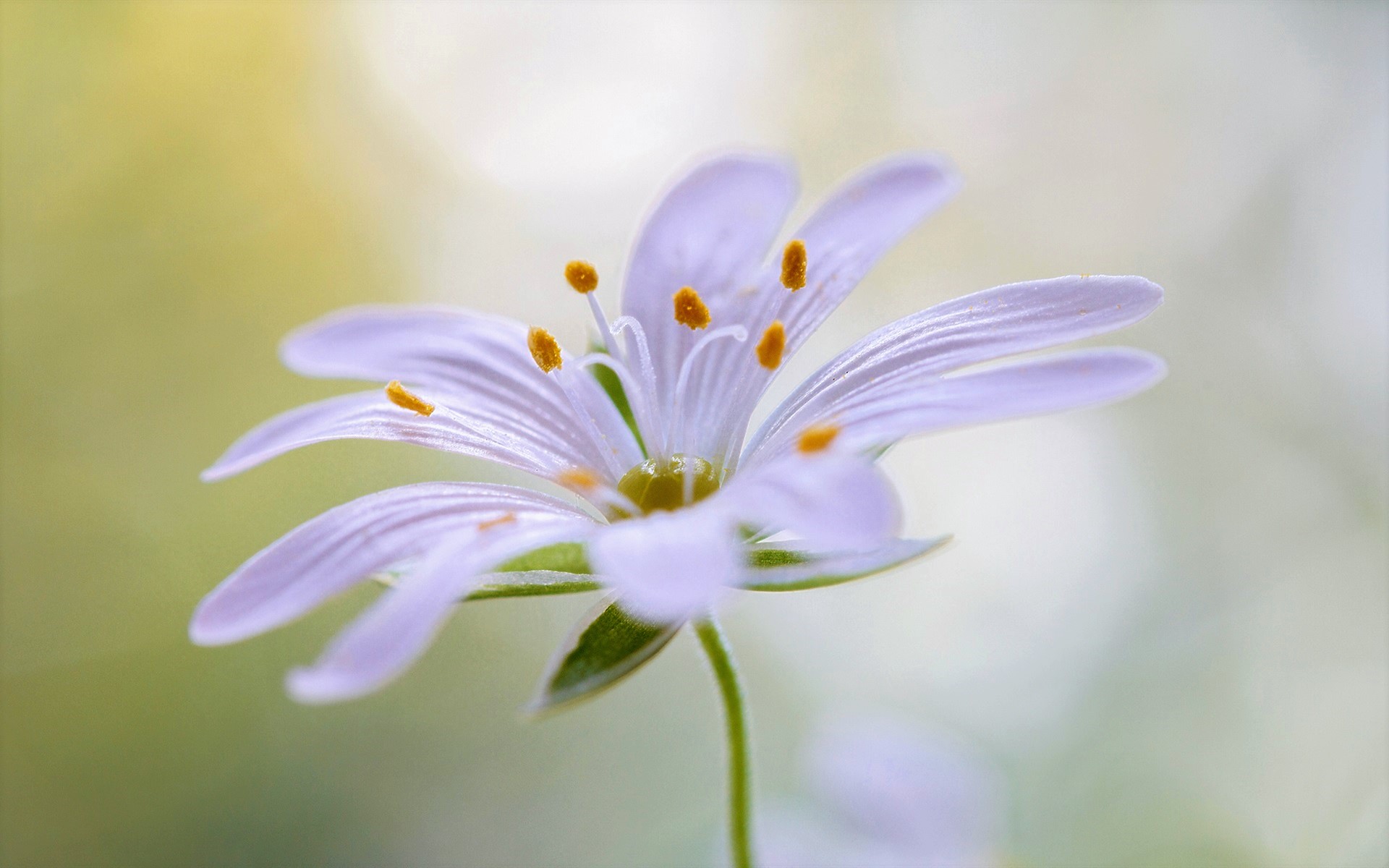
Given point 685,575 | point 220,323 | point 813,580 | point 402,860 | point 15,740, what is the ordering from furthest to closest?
1. point 220,323
2. point 402,860
3. point 15,740
4. point 813,580
5. point 685,575

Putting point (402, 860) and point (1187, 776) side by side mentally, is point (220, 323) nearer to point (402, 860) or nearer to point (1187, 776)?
point (402, 860)

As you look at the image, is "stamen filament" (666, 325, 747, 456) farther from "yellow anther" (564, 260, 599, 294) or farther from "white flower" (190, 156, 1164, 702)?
"yellow anther" (564, 260, 599, 294)

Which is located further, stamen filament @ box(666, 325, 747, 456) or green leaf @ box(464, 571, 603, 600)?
stamen filament @ box(666, 325, 747, 456)

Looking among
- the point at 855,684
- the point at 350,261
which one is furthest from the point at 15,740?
the point at 855,684

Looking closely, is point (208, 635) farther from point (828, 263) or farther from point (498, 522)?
point (828, 263)

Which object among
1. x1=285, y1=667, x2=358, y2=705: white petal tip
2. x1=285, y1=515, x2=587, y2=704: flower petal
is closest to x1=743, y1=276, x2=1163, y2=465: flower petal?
x1=285, y1=515, x2=587, y2=704: flower petal

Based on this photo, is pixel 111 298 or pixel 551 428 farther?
pixel 111 298
